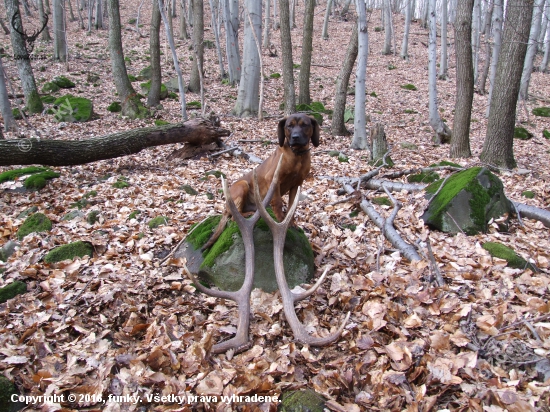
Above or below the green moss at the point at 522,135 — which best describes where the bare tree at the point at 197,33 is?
above

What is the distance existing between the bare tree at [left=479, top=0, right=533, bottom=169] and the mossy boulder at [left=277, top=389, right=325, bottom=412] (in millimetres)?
8140

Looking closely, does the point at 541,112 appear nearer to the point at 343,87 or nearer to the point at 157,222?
the point at 343,87

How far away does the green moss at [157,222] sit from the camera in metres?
5.68

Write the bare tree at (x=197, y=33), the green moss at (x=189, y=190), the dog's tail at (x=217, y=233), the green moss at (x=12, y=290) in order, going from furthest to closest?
the bare tree at (x=197, y=33)
the green moss at (x=189, y=190)
the dog's tail at (x=217, y=233)
the green moss at (x=12, y=290)

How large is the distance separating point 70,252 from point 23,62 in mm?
11404

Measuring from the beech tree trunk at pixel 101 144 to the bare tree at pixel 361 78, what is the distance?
3.97 metres

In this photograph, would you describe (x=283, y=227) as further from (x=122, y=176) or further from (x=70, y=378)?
(x=122, y=176)

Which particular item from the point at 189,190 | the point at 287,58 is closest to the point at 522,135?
the point at 287,58

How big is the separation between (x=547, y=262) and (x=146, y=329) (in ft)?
14.9

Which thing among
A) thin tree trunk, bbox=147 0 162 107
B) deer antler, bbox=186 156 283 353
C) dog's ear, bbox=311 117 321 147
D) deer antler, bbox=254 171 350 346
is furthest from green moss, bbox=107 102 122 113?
deer antler, bbox=254 171 350 346

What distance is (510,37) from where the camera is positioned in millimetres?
8234

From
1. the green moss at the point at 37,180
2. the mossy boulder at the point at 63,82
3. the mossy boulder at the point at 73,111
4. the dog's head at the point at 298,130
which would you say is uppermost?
the mossy boulder at the point at 63,82

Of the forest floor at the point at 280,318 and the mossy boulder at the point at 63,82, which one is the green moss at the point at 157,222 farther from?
the mossy boulder at the point at 63,82

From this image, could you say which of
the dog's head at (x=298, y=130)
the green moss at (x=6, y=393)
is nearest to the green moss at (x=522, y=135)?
the dog's head at (x=298, y=130)
